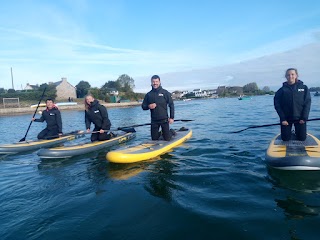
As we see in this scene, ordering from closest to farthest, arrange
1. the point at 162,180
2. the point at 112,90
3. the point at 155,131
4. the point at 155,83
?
the point at 162,180 < the point at 155,83 < the point at 155,131 < the point at 112,90

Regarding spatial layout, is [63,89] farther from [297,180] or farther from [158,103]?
[297,180]

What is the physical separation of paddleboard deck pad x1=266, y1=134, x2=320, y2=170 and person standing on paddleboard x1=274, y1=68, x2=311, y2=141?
1.18ft

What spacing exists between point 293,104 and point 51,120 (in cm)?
877

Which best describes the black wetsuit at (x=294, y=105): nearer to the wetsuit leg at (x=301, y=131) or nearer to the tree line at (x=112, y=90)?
the wetsuit leg at (x=301, y=131)

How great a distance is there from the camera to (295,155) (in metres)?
5.58

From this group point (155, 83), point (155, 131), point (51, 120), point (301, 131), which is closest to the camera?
point (301, 131)

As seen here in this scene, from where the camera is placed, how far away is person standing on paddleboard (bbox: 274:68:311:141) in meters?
6.66

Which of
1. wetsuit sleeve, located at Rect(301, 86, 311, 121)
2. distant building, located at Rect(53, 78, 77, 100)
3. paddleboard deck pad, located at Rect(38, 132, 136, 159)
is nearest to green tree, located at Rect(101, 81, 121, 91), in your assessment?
distant building, located at Rect(53, 78, 77, 100)

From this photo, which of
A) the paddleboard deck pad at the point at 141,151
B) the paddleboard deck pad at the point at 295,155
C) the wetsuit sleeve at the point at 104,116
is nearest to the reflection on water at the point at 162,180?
the paddleboard deck pad at the point at 141,151

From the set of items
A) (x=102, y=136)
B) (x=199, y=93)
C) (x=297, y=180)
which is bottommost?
(x=297, y=180)

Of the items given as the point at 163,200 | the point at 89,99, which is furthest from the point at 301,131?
the point at 89,99

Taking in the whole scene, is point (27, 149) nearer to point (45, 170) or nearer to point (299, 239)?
point (45, 170)

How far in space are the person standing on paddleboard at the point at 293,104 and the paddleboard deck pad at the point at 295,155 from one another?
1.18ft

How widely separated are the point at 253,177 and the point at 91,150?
5.43m
